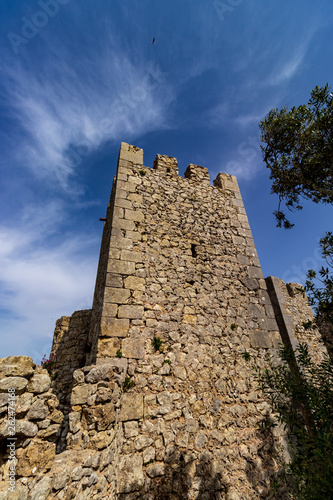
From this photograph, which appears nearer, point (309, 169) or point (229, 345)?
point (229, 345)

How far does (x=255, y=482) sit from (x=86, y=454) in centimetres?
334

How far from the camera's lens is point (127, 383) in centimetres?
428

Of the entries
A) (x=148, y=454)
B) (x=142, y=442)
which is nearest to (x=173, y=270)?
(x=142, y=442)

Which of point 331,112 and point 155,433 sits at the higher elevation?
point 331,112

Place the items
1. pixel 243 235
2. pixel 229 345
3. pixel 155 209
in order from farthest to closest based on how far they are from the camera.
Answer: pixel 243 235
pixel 155 209
pixel 229 345

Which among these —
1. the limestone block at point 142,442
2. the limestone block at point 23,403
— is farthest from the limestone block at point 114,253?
the limestone block at point 142,442

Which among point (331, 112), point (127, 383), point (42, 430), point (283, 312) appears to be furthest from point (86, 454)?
point (331, 112)

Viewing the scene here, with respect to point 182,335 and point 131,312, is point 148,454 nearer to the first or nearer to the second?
point 182,335

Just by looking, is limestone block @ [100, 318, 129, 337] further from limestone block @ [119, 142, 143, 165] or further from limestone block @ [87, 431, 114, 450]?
limestone block @ [119, 142, 143, 165]

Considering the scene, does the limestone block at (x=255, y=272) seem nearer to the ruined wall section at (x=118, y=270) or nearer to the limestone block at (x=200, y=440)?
the ruined wall section at (x=118, y=270)

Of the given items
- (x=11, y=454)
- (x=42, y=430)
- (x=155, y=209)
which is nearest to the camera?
(x=11, y=454)

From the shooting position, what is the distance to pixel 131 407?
4133 mm

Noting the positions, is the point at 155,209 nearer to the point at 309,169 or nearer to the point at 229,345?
the point at 229,345

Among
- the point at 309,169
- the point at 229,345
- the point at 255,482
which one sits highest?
the point at 309,169
